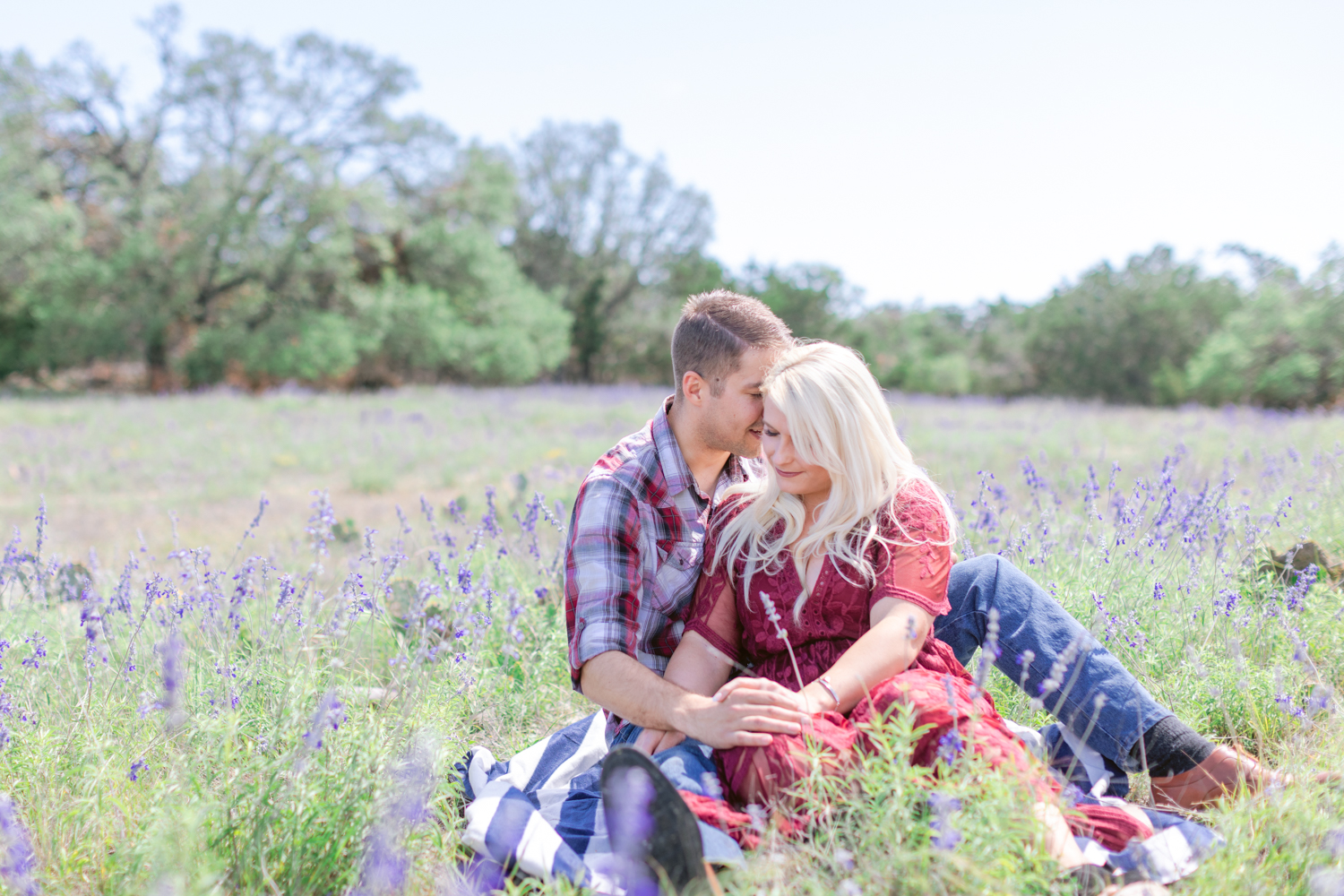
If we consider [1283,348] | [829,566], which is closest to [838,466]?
[829,566]

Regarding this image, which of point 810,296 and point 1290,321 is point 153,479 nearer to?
point 1290,321

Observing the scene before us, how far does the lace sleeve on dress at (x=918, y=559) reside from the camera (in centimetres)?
204

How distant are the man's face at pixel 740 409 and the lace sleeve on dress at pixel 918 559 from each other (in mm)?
476

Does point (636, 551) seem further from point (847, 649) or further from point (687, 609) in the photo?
point (847, 649)

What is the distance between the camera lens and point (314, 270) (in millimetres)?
21156

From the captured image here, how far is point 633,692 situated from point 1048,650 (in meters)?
1.08

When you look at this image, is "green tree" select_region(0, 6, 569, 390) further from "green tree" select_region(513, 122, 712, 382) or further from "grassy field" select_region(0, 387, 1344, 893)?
"grassy field" select_region(0, 387, 1344, 893)

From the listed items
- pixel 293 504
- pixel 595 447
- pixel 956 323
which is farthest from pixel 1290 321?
pixel 956 323

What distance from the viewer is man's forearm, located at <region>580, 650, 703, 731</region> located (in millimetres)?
1991

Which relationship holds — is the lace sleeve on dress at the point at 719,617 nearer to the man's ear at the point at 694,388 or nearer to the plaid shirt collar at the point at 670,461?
the plaid shirt collar at the point at 670,461

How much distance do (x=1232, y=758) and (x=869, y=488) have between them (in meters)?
1.08

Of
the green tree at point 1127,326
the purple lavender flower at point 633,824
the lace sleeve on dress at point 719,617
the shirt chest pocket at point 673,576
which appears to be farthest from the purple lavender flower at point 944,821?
the green tree at point 1127,326

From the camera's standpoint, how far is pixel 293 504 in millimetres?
7266

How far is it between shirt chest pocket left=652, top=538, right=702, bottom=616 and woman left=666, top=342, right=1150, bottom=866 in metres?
0.07
